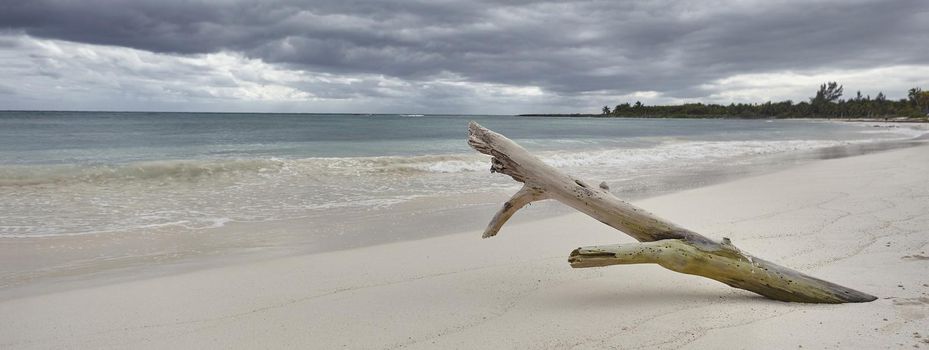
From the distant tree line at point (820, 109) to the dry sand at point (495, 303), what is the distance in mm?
102735

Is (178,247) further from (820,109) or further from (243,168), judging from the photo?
(820,109)

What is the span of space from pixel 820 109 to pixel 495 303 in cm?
14652

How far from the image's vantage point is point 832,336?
3.26 m

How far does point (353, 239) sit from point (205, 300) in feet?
8.06

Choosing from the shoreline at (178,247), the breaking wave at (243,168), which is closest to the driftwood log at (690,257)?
the shoreline at (178,247)

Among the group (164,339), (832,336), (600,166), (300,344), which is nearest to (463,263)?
(300,344)

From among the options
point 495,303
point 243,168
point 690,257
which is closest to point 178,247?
point 495,303

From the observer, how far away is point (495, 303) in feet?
13.5

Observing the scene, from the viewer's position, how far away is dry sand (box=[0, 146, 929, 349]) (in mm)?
3416

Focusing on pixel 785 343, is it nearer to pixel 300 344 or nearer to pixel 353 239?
pixel 300 344

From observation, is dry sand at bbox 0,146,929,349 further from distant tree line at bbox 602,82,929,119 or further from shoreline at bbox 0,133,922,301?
distant tree line at bbox 602,82,929,119

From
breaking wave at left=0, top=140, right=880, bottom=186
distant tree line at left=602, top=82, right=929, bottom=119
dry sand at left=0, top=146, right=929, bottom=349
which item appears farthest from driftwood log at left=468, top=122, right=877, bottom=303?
distant tree line at left=602, top=82, right=929, bottom=119

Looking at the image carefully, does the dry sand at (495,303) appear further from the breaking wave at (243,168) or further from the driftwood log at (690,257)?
the breaking wave at (243,168)

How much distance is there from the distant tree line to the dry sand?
102735 mm
